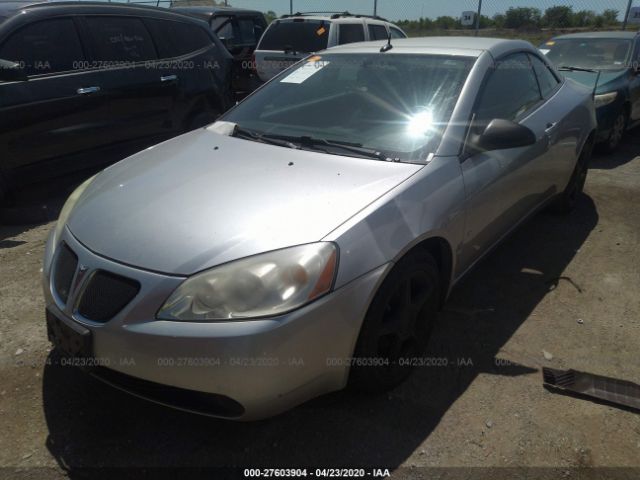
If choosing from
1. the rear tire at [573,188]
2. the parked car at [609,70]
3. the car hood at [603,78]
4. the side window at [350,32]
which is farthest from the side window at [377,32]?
the rear tire at [573,188]

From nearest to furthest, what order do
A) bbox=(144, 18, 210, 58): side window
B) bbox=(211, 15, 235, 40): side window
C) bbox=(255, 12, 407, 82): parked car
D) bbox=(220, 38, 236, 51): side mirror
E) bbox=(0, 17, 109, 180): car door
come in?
bbox=(0, 17, 109, 180): car door < bbox=(144, 18, 210, 58): side window < bbox=(255, 12, 407, 82): parked car < bbox=(211, 15, 235, 40): side window < bbox=(220, 38, 236, 51): side mirror

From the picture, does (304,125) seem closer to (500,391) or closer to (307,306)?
(307,306)

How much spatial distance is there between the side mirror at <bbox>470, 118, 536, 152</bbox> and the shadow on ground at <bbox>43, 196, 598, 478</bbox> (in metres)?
Answer: 1.08

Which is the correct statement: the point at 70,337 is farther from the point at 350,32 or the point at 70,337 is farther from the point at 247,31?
the point at 247,31

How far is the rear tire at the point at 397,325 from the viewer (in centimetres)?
216

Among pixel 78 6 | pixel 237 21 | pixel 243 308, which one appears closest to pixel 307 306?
pixel 243 308

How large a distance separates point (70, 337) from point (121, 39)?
4.05 meters

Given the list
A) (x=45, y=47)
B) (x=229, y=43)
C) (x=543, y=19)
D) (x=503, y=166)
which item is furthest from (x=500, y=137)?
(x=543, y=19)

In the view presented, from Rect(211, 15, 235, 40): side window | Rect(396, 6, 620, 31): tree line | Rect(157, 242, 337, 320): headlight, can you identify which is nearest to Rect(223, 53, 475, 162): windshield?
Rect(157, 242, 337, 320): headlight

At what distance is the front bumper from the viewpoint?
5.98 feet

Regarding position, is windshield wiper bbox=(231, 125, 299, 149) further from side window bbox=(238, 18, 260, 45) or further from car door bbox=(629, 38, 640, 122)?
side window bbox=(238, 18, 260, 45)

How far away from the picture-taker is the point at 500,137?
8.80 ft

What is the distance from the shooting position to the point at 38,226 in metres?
4.39

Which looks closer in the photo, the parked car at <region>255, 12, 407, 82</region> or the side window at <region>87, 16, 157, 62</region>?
the side window at <region>87, 16, 157, 62</region>
